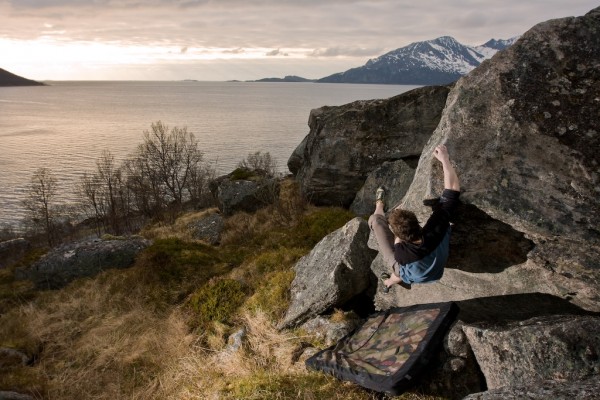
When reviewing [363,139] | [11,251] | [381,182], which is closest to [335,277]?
[381,182]

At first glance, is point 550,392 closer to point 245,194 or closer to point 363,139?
point 363,139

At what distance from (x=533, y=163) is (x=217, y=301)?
8.69 meters

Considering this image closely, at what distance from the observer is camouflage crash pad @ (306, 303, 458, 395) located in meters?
6.80

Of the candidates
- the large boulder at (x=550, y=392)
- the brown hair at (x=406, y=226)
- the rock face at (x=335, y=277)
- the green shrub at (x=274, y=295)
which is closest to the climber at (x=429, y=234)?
the brown hair at (x=406, y=226)

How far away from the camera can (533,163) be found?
254 inches

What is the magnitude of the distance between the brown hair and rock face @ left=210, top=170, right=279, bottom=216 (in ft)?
56.2

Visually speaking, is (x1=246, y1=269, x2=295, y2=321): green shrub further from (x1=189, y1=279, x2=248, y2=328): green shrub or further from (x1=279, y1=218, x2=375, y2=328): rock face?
(x1=189, y1=279, x2=248, y2=328): green shrub

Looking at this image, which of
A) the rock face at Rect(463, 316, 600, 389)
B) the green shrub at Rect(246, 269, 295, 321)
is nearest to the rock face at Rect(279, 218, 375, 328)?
the green shrub at Rect(246, 269, 295, 321)

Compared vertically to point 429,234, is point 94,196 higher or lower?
lower

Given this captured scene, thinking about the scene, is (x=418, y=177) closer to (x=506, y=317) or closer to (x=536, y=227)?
(x=536, y=227)

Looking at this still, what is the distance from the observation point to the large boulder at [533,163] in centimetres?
619

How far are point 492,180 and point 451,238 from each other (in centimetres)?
127

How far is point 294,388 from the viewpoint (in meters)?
7.37

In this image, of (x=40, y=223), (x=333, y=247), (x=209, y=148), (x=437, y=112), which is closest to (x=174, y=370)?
(x=333, y=247)
